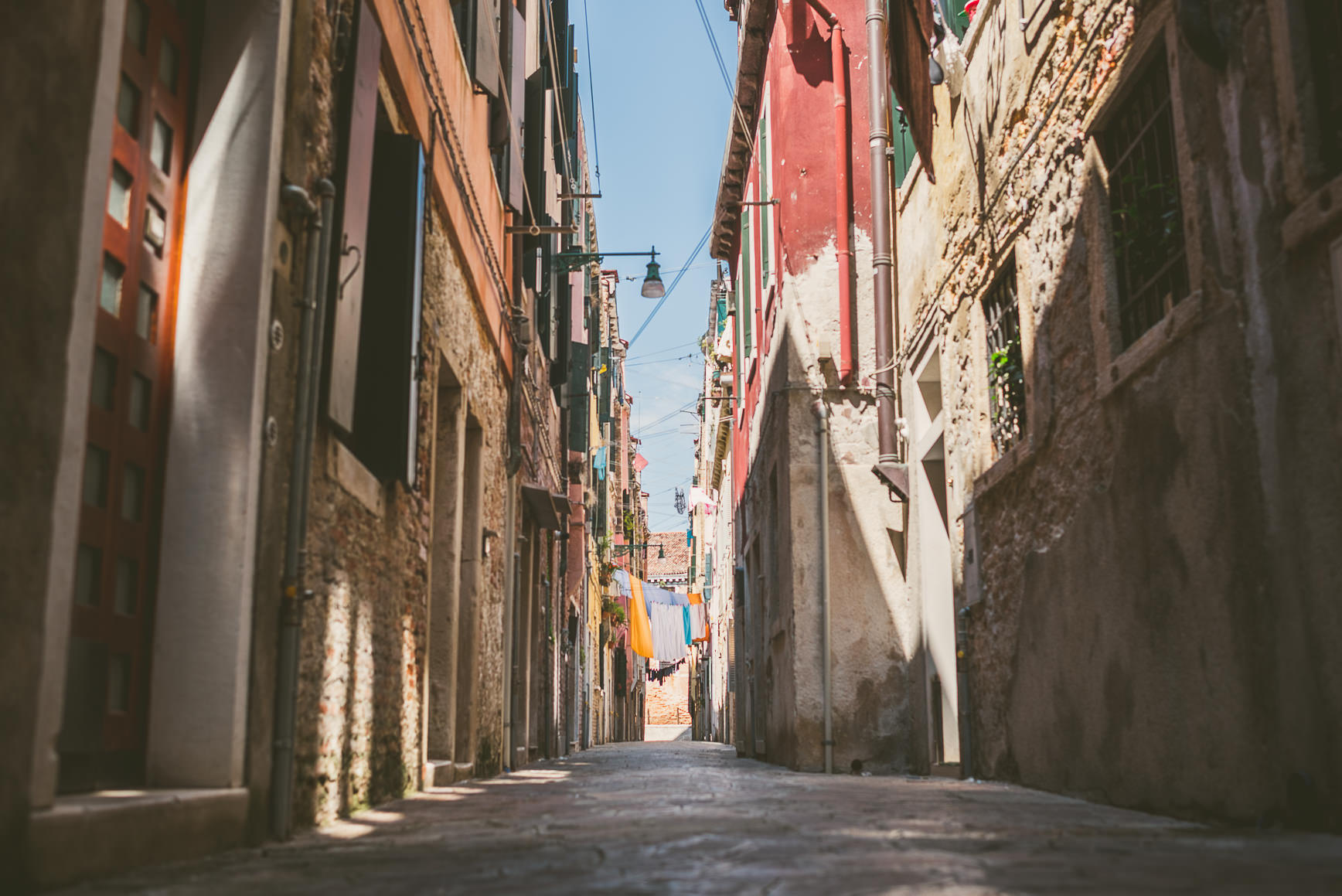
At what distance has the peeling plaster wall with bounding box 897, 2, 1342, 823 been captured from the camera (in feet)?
11.8

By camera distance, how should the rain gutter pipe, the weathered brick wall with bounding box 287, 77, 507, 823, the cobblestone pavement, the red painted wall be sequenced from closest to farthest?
the cobblestone pavement
the weathered brick wall with bounding box 287, 77, 507, 823
the rain gutter pipe
the red painted wall

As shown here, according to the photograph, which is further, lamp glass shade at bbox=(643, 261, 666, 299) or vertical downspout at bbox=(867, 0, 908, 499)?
lamp glass shade at bbox=(643, 261, 666, 299)

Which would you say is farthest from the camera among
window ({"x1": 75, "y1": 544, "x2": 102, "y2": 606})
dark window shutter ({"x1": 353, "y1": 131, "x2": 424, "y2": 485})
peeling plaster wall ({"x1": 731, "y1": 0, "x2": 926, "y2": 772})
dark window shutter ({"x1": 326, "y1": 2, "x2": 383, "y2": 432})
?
peeling plaster wall ({"x1": 731, "y1": 0, "x2": 926, "y2": 772})

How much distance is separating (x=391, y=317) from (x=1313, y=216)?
3676 mm

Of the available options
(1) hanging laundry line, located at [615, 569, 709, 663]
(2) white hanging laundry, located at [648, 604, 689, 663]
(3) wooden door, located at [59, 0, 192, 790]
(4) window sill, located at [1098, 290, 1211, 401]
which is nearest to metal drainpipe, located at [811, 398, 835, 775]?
(4) window sill, located at [1098, 290, 1211, 401]

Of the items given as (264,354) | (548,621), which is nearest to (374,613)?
(264,354)

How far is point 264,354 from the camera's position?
3676 mm

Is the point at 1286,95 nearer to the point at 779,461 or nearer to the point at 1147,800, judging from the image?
the point at 1147,800

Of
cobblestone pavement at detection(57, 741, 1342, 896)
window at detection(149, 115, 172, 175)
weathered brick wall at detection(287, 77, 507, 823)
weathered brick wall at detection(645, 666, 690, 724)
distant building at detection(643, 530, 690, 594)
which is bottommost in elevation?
weathered brick wall at detection(645, 666, 690, 724)

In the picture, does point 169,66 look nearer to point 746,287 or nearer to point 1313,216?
point 1313,216

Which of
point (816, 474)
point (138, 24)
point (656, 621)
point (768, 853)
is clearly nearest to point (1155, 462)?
point (768, 853)

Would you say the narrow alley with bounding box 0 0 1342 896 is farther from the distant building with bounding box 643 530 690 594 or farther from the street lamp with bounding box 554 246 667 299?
the distant building with bounding box 643 530 690 594

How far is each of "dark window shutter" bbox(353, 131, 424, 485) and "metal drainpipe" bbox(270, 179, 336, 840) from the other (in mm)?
938

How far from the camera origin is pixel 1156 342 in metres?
4.57
